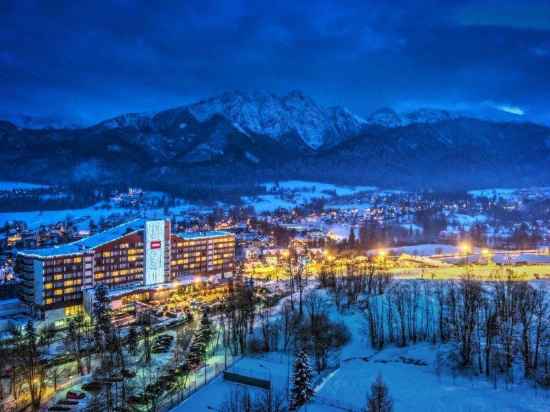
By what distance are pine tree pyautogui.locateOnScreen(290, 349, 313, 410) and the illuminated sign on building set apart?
2981cm

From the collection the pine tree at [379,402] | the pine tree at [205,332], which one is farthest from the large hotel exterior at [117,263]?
the pine tree at [379,402]

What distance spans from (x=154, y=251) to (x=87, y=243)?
21.4 feet

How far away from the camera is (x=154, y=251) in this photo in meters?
46.7

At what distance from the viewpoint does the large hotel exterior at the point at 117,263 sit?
38.4 metres

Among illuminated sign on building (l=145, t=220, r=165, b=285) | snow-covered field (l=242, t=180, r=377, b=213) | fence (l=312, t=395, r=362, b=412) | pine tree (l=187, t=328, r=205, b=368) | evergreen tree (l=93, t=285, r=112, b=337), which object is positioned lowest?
pine tree (l=187, t=328, r=205, b=368)

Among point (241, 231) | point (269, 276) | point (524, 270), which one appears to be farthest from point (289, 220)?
point (524, 270)

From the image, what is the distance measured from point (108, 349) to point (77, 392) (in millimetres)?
5016

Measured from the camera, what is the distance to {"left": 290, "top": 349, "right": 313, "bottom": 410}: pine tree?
63.5 feet

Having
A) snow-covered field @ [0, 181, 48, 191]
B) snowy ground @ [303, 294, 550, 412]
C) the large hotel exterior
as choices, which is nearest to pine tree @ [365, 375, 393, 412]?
snowy ground @ [303, 294, 550, 412]

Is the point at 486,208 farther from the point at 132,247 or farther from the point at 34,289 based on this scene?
the point at 34,289

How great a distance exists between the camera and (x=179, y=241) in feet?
164

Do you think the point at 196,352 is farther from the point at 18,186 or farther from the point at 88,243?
the point at 18,186

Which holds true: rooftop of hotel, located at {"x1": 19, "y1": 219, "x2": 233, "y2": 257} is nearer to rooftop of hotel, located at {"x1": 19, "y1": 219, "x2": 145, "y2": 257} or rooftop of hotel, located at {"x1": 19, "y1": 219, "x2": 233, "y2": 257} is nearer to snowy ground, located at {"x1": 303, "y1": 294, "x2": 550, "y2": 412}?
rooftop of hotel, located at {"x1": 19, "y1": 219, "x2": 145, "y2": 257}

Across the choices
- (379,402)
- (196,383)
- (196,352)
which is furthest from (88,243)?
(379,402)
